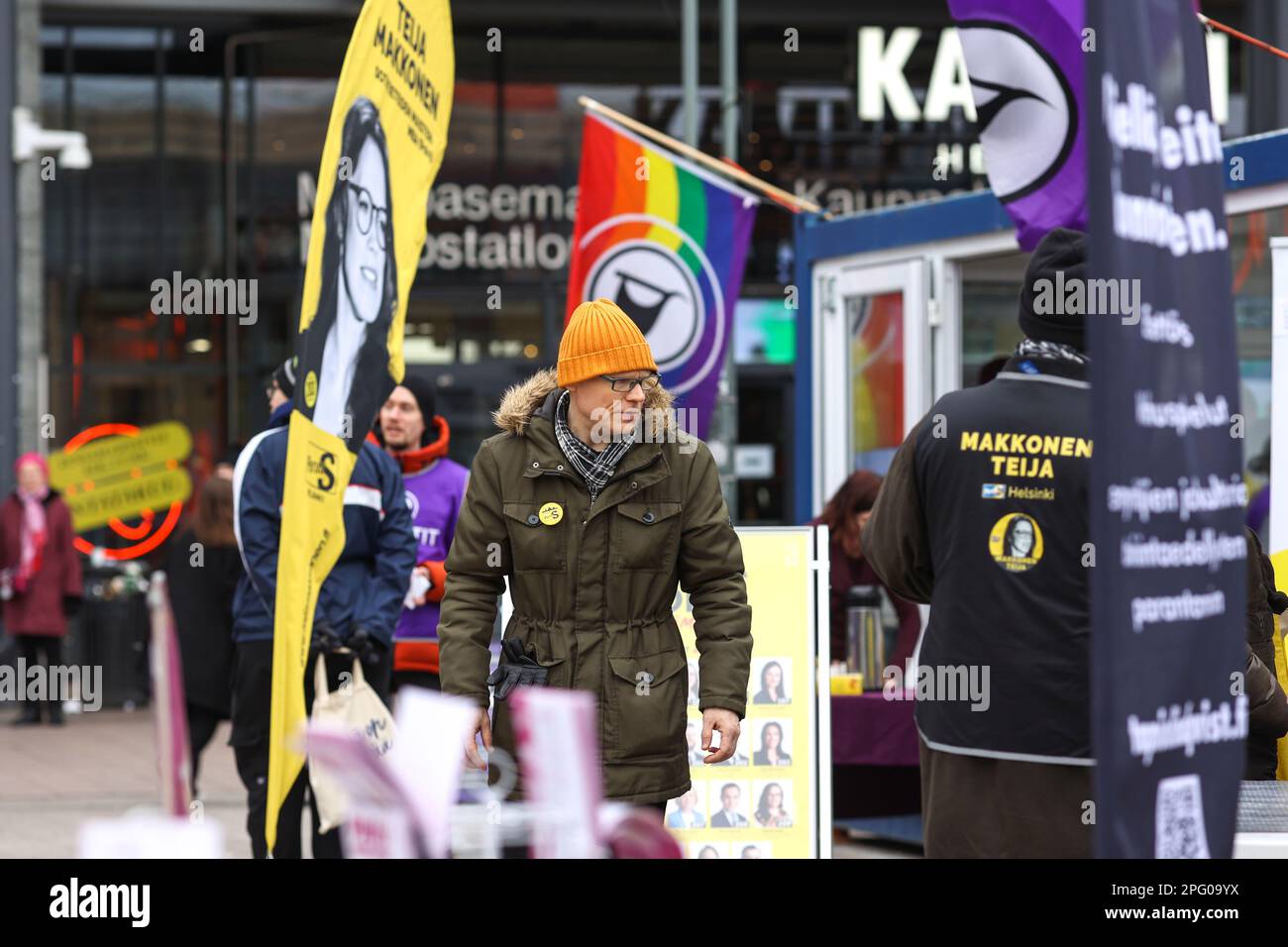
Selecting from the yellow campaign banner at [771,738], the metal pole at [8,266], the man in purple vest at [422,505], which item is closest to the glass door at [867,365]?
the man in purple vest at [422,505]

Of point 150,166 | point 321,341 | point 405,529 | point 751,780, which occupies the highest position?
point 150,166

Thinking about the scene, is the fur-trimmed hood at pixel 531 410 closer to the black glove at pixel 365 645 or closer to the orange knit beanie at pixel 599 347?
the orange knit beanie at pixel 599 347

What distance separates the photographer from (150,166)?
16.8 metres

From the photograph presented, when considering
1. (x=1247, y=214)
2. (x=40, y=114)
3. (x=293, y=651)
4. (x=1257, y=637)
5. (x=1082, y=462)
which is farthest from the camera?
(x=40, y=114)

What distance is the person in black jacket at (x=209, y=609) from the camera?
786 cm

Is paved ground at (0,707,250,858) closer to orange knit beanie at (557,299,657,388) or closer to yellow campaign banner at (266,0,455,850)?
yellow campaign banner at (266,0,455,850)

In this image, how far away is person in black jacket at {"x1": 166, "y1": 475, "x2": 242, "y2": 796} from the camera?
7855 millimetres

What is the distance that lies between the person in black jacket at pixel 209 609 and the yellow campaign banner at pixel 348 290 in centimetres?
306

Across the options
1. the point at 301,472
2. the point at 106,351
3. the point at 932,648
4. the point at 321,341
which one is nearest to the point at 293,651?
the point at 301,472

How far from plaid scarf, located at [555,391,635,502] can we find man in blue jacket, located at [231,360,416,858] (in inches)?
79.8

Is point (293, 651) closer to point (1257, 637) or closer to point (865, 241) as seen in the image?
point (1257, 637)

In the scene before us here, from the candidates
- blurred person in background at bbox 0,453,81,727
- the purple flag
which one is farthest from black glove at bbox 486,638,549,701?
blurred person in background at bbox 0,453,81,727

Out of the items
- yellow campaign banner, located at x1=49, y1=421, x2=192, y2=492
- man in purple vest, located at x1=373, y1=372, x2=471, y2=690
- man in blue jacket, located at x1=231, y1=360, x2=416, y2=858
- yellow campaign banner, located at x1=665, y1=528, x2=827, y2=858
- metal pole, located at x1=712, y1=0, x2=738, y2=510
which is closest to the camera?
man in blue jacket, located at x1=231, y1=360, x2=416, y2=858
